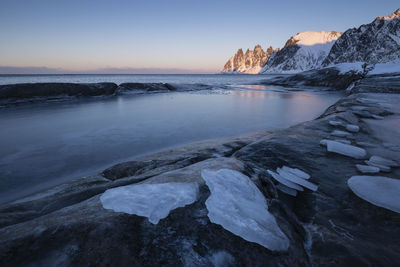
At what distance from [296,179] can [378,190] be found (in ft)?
1.74

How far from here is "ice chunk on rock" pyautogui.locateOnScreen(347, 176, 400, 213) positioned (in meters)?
1.25

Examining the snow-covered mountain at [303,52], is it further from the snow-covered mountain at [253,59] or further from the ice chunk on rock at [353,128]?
the ice chunk on rock at [353,128]

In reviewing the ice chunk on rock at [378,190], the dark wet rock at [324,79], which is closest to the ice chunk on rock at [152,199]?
the ice chunk on rock at [378,190]

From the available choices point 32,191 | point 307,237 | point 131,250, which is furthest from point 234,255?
point 32,191

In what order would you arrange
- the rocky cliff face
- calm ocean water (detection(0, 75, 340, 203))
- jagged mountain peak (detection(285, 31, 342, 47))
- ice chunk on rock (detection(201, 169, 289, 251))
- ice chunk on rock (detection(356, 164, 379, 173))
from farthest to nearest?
1. jagged mountain peak (detection(285, 31, 342, 47))
2. the rocky cliff face
3. calm ocean water (detection(0, 75, 340, 203))
4. ice chunk on rock (detection(356, 164, 379, 173))
5. ice chunk on rock (detection(201, 169, 289, 251))

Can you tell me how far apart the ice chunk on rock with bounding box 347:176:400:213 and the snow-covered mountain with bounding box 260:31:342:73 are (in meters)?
143

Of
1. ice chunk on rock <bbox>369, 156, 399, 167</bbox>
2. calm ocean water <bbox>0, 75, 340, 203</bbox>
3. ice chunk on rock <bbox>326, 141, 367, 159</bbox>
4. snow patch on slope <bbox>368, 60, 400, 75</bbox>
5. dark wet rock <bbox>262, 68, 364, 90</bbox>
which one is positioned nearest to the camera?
ice chunk on rock <bbox>369, 156, 399, 167</bbox>

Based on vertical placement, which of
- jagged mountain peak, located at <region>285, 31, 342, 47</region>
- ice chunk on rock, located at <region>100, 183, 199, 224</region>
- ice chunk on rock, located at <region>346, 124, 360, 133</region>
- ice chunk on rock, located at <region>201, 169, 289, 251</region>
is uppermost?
jagged mountain peak, located at <region>285, 31, 342, 47</region>

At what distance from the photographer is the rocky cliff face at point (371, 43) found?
46406 mm

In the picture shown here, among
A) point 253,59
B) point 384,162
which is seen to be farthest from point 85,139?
point 253,59

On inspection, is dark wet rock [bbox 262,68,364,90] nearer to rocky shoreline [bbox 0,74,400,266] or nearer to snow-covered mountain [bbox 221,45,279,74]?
rocky shoreline [bbox 0,74,400,266]

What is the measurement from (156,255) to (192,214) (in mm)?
266

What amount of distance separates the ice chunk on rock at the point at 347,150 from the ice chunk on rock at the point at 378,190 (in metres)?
0.67

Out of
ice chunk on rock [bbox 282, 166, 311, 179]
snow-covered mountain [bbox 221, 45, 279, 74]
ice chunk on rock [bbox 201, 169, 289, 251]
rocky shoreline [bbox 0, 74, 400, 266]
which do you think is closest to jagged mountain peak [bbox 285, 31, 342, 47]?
snow-covered mountain [bbox 221, 45, 279, 74]
